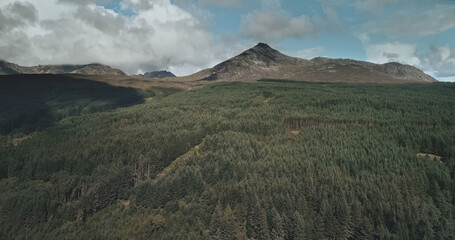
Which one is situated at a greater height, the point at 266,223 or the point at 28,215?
the point at 266,223

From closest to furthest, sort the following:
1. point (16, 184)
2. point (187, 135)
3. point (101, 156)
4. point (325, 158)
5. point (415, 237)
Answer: point (415, 237) → point (325, 158) → point (16, 184) → point (101, 156) → point (187, 135)

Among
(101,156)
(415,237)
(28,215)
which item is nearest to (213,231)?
(415,237)

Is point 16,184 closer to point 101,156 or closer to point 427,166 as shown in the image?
point 101,156

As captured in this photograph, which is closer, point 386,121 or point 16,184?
point 16,184

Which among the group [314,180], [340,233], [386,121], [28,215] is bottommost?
[28,215]

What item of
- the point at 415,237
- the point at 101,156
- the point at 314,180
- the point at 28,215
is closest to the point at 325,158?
the point at 314,180

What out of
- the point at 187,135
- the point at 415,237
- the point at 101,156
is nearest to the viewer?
the point at 415,237
